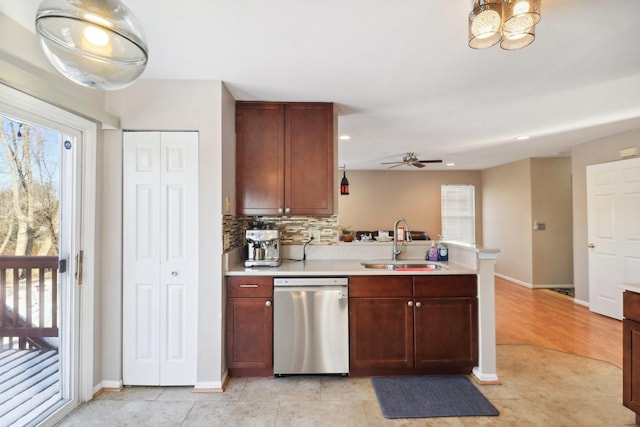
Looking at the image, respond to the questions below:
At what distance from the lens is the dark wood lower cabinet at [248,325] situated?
8.41 ft

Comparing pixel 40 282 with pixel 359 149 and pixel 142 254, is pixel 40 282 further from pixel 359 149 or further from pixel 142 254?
pixel 359 149

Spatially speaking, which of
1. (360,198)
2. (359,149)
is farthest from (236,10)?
(360,198)

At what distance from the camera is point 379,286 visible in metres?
2.61

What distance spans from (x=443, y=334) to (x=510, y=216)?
16.5ft

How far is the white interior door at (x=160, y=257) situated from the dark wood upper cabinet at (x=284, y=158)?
1.81ft

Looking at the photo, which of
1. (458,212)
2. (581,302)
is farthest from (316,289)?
(458,212)

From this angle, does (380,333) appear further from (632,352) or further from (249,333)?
(632,352)

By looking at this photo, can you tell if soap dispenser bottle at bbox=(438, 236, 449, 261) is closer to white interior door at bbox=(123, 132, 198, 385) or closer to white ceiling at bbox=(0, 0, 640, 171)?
white ceiling at bbox=(0, 0, 640, 171)

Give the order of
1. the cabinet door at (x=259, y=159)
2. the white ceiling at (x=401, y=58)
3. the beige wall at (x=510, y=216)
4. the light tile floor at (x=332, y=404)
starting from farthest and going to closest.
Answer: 1. the beige wall at (x=510, y=216)
2. the cabinet door at (x=259, y=159)
3. the light tile floor at (x=332, y=404)
4. the white ceiling at (x=401, y=58)

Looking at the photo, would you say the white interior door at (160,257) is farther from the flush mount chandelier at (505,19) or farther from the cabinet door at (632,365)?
the cabinet door at (632,365)

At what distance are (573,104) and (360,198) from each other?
195 inches

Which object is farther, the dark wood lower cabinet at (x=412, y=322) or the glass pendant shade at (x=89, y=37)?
the dark wood lower cabinet at (x=412, y=322)

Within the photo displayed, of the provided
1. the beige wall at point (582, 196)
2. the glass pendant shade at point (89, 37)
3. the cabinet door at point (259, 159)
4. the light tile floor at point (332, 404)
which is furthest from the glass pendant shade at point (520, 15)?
the beige wall at point (582, 196)

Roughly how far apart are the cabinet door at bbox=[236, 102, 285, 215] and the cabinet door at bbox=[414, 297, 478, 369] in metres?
1.58
